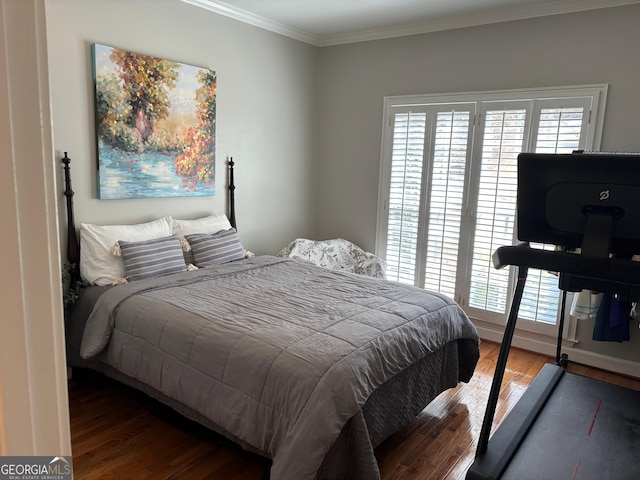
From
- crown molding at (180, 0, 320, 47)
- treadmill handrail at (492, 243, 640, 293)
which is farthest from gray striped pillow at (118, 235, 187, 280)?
treadmill handrail at (492, 243, 640, 293)

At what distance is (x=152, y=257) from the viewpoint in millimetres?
3232

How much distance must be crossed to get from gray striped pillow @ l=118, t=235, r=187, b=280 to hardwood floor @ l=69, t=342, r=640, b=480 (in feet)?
2.54

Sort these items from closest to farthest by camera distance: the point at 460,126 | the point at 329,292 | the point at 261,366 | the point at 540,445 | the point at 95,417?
the point at 540,445, the point at 261,366, the point at 95,417, the point at 329,292, the point at 460,126

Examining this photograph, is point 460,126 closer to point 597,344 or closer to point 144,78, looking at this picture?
point 597,344

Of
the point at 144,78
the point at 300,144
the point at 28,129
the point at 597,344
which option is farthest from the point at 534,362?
the point at 28,129

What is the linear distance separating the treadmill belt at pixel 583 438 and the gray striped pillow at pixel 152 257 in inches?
95.3

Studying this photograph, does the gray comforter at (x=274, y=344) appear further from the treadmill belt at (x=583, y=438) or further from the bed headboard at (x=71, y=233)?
the treadmill belt at (x=583, y=438)

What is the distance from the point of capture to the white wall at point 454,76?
3.39m

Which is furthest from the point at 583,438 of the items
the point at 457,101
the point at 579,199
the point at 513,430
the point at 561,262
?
the point at 457,101

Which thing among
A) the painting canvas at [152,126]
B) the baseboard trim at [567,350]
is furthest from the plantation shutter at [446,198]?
the painting canvas at [152,126]

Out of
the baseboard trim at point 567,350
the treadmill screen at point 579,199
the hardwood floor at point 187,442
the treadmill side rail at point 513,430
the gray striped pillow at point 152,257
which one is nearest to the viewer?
the treadmill screen at point 579,199

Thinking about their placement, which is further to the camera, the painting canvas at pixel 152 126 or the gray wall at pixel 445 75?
the gray wall at pixel 445 75

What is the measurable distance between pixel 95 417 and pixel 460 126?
348cm

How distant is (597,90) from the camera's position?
3.44 m
